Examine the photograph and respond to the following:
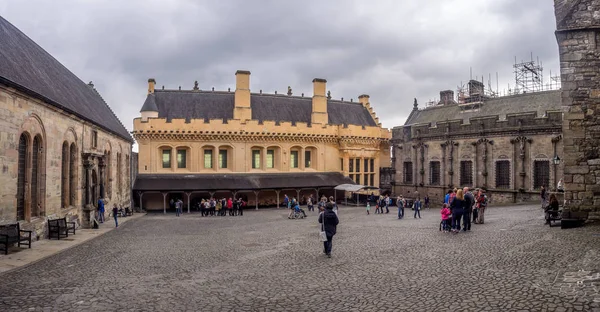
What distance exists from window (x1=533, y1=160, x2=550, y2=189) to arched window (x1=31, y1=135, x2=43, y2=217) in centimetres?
2844

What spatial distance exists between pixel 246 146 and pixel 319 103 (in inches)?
334

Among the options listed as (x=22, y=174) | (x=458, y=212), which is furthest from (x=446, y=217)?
(x=22, y=174)

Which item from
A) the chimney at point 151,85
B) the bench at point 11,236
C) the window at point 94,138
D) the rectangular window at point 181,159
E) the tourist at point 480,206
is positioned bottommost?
the bench at point 11,236

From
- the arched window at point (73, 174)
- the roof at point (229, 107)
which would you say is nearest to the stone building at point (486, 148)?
the roof at point (229, 107)

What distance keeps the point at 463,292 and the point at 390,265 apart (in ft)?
8.25

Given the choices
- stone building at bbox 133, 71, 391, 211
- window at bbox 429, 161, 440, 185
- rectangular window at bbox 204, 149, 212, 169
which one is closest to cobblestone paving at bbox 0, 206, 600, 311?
stone building at bbox 133, 71, 391, 211

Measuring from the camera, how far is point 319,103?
3962cm

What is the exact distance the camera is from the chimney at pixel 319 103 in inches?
1547

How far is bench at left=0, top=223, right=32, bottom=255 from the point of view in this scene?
11.8m

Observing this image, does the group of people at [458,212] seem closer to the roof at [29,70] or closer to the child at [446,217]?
the child at [446,217]

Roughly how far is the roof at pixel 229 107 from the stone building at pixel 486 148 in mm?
7311

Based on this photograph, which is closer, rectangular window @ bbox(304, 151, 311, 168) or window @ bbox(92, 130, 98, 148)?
window @ bbox(92, 130, 98, 148)

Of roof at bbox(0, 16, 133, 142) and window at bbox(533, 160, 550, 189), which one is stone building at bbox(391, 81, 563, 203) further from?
roof at bbox(0, 16, 133, 142)

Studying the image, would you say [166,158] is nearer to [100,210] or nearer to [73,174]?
[100,210]
